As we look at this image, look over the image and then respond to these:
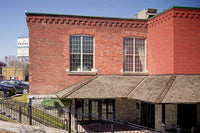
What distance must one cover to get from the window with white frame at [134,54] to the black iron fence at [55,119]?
14.3ft

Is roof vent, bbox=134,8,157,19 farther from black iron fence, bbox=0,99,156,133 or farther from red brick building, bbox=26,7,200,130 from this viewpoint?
black iron fence, bbox=0,99,156,133

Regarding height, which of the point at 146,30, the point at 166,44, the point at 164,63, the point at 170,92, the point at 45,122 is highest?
the point at 146,30

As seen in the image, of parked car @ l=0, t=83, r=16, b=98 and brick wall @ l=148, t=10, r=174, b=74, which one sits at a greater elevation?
brick wall @ l=148, t=10, r=174, b=74

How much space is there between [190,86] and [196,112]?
9.04 feet

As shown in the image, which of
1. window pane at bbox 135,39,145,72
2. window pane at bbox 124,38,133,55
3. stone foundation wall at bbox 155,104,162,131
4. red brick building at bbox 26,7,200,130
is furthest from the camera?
window pane at bbox 135,39,145,72

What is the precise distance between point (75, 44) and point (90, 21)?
6.70 feet

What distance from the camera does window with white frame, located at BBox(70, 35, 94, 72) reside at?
1474 cm

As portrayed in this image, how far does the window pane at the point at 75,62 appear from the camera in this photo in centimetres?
1476

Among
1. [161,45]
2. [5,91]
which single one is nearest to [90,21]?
[161,45]

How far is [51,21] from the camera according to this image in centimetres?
1438

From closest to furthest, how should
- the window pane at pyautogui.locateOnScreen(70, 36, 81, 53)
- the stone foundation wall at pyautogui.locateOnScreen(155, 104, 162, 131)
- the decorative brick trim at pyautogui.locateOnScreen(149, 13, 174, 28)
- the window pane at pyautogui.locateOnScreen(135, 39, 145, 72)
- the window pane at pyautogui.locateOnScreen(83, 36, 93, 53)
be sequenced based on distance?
the stone foundation wall at pyautogui.locateOnScreen(155, 104, 162, 131)
the decorative brick trim at pyautogui.locateOnScreen(149, 13, 174, 28)
the window pane at pyautogui.locateOnScreen(70, 36, 81, 53)
the window pane at pyautogui.locateOnScreen(83, 36, 93, 53)
the window pane at pyautogui.locateOnScreen(135, 39, 145, 72)

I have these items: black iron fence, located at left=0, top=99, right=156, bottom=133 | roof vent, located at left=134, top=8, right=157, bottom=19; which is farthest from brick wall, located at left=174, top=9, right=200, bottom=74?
black iron fence, located at left=0, top=99, right=156, bottom=133

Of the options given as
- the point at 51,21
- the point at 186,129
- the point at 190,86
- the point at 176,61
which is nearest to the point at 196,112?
the point at 186,129

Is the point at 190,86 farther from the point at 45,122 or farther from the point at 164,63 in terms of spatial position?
the point at 45,122
